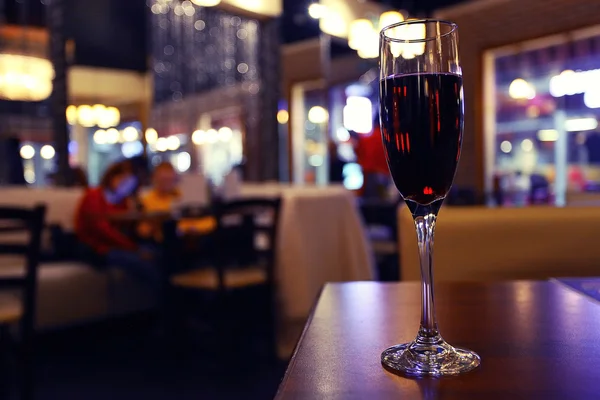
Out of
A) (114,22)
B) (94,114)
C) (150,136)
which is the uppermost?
(114,22)

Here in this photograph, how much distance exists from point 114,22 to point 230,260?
6.34m

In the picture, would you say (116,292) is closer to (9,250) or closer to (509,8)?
(9,250)

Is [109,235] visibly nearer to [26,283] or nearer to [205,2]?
[26,283]

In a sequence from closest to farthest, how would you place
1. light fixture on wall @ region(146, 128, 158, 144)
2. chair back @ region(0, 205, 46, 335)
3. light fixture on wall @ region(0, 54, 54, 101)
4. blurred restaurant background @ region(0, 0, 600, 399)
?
1. chair back @ region(0, 205, 46, 335)
2. blurred restaurant background @ region(0, 0, 600, 399)
3. light fixture on wall @ region(0, 54, 54, 101)
4. light fixture on wall @ region(146, 128, 158, 144)

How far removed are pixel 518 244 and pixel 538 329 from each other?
76 centimetres

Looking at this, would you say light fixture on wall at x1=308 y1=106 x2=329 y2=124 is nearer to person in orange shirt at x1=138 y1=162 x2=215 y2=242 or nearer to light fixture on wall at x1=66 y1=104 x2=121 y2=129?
light fixture on wall at x1=66 y1=104 x2=121 y2=129

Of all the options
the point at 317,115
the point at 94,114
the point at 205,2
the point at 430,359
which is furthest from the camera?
the point at 94,114

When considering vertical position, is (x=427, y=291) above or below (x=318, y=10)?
below

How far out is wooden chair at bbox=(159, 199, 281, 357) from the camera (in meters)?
3.19

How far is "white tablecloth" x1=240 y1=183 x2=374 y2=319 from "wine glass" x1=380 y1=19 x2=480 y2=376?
9.22ft

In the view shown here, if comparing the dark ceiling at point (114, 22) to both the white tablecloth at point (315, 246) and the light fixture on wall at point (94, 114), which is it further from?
the white tablecloth at point (315, 246)

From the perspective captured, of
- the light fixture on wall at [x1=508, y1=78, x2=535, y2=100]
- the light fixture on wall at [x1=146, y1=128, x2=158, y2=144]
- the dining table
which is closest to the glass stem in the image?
the dining table

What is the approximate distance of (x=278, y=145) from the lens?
246 inches

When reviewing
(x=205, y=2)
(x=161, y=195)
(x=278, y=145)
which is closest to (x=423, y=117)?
(x=161, y=195)
